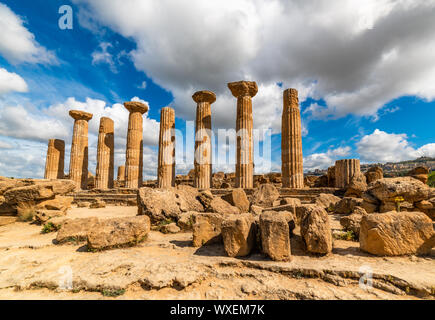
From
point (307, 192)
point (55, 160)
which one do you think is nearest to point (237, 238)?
point (307, 192)

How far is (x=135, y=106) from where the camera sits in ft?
55.3

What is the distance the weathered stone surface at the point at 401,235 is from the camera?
347cm

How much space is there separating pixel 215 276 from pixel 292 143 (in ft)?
34.7

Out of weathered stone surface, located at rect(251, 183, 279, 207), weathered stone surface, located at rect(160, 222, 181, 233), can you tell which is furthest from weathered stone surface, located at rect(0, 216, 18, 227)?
weathered stone surface, located at rect(251, 183, 279, 207)

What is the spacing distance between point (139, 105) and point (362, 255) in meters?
17.4

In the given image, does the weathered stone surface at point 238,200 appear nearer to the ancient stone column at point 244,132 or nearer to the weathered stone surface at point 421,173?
the ancient stone column at point 244,132

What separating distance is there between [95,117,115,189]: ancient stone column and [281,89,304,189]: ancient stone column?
1524 centimetres

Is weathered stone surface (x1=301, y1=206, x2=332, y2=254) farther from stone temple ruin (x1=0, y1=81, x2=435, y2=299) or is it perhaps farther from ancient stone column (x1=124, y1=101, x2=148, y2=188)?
ancient stone column (x1=124, y1=101, x2=148, y2=188)

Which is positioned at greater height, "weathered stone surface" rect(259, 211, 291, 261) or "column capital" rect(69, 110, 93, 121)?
"column capital" rect(69, 110, 93, 121)

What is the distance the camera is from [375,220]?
141 inches

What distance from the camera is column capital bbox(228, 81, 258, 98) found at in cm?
1339

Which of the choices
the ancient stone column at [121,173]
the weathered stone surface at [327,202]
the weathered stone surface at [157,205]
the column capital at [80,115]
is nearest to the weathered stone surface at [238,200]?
the weathered stone surface at [157,205]

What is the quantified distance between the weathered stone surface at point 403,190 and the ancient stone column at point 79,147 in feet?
72.0

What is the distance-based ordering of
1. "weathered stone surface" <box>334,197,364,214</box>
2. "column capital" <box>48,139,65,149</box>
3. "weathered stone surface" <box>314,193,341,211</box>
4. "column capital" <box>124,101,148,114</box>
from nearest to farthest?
"weathered stone surface" <box>334,197,364,214</box>, "weathered stone surface" <box>314,193,341,211</box>, "column capital" <box>124,101,148,114</box>, "column capital" <box>48,139,65,149</box>
